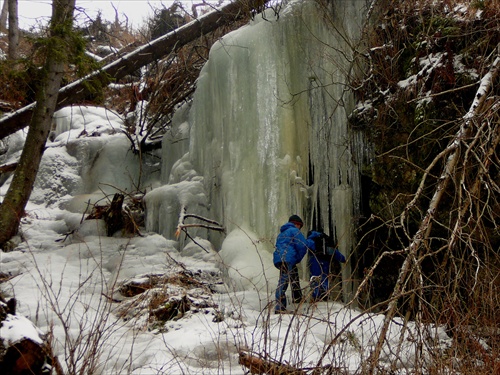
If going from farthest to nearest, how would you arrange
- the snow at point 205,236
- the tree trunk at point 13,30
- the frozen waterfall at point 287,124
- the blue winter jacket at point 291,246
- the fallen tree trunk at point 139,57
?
the tree trunk at point 13,30, the fallen tree trunk at point 139,57, the frozen waterfall at point 287,124, the blue winter jacket at point 291,246, the snow at point 205,236

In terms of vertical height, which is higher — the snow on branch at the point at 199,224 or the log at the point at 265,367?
Result: the snow on branch at the point at 199,224

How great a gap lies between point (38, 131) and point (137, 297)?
369cm

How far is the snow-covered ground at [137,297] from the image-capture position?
11.3 feet

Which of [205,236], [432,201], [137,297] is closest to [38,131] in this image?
[205,236]

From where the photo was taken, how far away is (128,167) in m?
10.3

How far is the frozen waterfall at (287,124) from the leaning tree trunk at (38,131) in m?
2.18

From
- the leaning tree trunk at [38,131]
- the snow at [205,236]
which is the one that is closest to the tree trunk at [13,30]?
the leaning tree trunk at [38,131]

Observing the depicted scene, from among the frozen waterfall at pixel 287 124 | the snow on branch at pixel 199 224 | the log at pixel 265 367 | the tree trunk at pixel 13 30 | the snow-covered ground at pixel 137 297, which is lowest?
the log at pixel 265 367

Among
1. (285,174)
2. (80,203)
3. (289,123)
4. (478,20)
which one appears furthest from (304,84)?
(80,203)

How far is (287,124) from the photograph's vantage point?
23.0 feet

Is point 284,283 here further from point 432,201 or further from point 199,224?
point 199,224

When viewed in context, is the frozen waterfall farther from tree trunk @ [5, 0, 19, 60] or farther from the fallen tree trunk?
tree trunk @ [5, 0, 19, 60]

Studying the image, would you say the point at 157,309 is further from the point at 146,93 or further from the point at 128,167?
the point at 146,93

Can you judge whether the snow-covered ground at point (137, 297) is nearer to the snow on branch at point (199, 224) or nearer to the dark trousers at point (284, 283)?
the dark trousers at point (284, 283)
